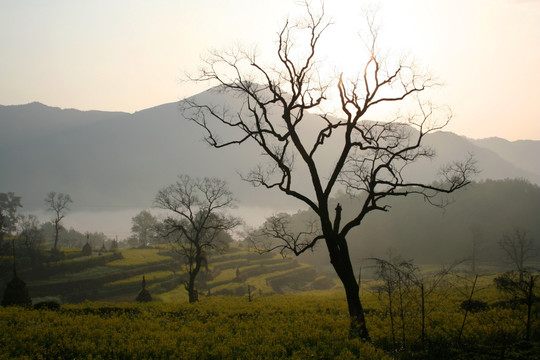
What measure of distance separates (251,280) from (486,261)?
68444mm

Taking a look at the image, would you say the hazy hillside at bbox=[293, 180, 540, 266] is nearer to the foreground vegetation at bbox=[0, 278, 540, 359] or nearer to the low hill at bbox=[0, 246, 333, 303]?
the low hill at bbox=[0, 246, 333, 303]

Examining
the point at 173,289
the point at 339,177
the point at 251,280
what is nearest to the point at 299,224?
the point at 251,280

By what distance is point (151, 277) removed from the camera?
66.0m

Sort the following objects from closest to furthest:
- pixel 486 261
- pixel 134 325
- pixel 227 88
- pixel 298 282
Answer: pixel 134 325 → pixel 227 88 → pixel 298 282 → pixel 486 261

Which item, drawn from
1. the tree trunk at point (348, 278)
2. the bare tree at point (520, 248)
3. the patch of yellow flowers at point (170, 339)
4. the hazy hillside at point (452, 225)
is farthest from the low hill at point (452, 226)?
the tree trunk at point (348, 278)

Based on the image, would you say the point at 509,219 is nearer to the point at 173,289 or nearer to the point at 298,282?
the point at 298,282

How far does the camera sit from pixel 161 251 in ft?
282

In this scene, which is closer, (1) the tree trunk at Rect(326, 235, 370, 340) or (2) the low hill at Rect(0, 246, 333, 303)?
(1) the tree trunk at Rect(326, 235, 370, 340)

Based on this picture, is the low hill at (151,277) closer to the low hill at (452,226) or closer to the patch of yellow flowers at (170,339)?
the low hill at (452,226)

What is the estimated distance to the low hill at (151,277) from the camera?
188 feet

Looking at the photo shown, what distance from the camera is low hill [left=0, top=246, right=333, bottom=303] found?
188 feet

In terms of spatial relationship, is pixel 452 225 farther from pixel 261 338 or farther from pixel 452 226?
pixel 261 338

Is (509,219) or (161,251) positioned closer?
(161,251)

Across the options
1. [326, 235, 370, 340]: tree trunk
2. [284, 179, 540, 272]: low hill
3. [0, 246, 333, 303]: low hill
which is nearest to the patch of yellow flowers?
[326, 235, 370, 340]: tree trunk
